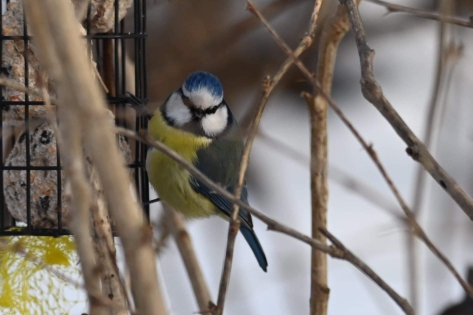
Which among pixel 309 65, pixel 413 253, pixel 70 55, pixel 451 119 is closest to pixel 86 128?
pixel 70 55

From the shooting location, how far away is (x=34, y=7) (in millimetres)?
889

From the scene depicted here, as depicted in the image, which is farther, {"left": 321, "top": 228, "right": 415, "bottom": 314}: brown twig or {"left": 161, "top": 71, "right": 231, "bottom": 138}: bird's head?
{"left": 161, "top": 71, "right": 231, "bottom": 138}: bird's head

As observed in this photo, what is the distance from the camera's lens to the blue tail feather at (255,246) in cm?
240

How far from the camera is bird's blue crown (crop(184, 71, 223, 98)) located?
7.10 ft

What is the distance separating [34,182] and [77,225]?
1.24 m

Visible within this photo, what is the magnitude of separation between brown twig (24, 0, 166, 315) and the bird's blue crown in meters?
1.31

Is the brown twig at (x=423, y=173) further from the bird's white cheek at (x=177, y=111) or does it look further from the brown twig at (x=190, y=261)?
the bird's white cheek at (x=177, y=111)

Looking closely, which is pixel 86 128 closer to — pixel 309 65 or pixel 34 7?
pixel 34 7

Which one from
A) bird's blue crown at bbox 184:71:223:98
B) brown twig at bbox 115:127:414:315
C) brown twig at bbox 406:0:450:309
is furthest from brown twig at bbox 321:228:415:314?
bird's blue crown at bbox 184:71:223:98

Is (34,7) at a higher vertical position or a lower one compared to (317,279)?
higher

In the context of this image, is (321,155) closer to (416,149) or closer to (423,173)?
(423,173)

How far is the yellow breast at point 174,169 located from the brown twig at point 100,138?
143 centimetres

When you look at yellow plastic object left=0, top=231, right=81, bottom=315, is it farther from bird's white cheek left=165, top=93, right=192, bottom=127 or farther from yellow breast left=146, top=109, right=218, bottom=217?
bird's white cheek left=165, top=93, right=192, bottom=127

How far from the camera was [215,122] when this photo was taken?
2.38 meters
